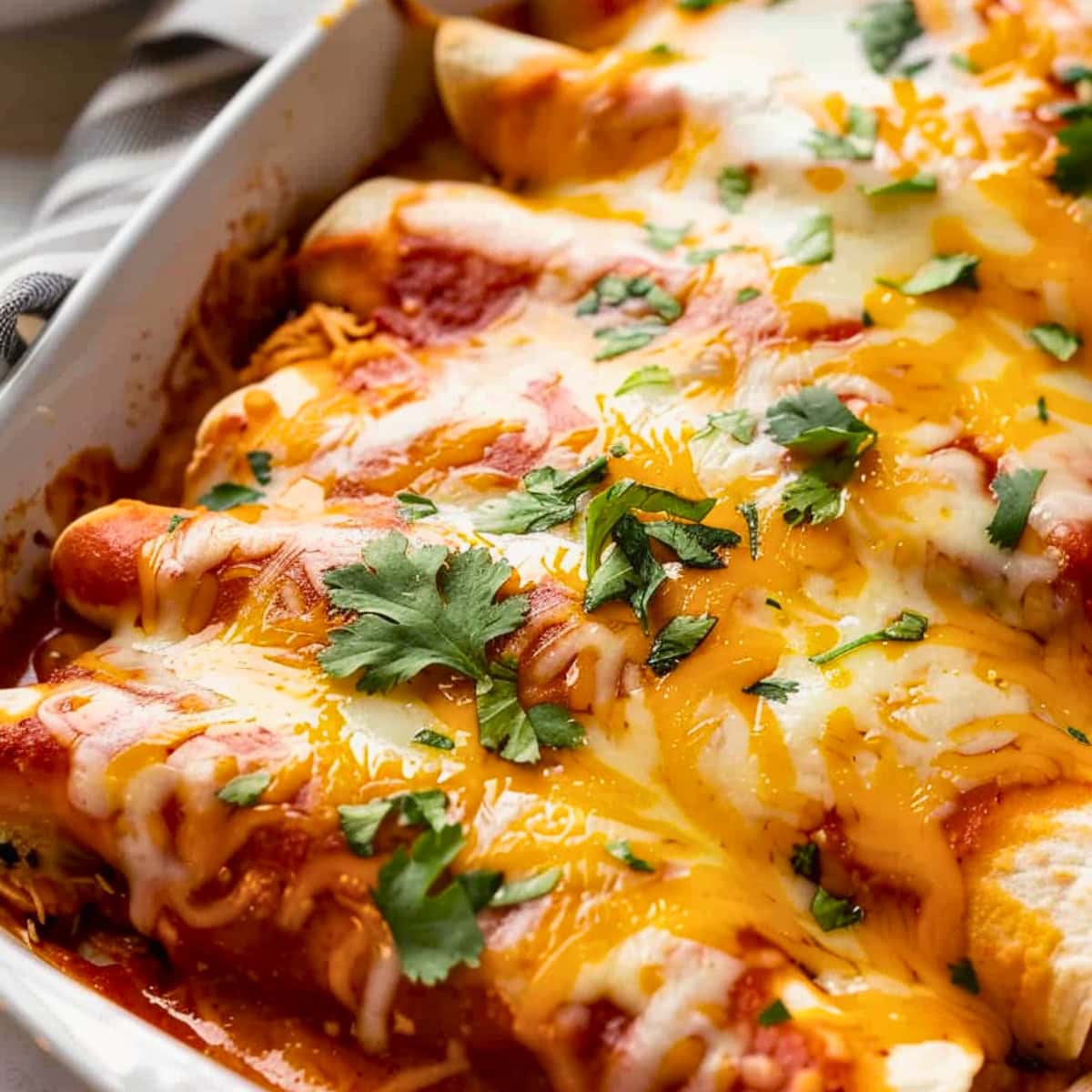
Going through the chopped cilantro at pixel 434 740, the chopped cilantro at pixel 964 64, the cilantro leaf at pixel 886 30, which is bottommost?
the chopped cilantro at pixel 434 740

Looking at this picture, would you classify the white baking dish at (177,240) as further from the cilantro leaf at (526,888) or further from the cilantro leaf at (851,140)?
the cilantro leaf at (851,140)

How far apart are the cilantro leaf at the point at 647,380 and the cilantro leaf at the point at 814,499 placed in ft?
1.03

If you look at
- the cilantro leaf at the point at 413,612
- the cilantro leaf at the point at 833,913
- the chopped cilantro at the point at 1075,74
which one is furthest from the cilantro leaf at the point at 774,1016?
the chopped cilantro at the point at 1075,74

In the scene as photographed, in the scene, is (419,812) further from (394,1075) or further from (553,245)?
(553,245)

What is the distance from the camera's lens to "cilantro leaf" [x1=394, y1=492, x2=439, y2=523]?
7.68ft

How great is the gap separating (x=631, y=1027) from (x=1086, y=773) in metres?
0.76

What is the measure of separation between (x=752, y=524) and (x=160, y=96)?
1.86 metres

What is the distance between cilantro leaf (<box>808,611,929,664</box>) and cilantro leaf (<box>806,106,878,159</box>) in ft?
3.30

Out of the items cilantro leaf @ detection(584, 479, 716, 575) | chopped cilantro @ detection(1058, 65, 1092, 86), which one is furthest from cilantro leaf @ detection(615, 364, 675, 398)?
chopped cilantro @ detection(1058, 65, 1092, 86)

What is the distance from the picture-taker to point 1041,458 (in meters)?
2.28

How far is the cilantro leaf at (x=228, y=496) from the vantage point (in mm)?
2525

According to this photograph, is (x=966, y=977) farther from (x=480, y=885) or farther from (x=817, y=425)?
(x=817, y=425)

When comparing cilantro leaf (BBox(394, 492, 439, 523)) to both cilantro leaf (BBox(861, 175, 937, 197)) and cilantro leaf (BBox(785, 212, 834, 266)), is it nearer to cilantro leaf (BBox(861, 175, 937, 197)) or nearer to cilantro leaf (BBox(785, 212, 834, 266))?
cilantro leaf (BBox(785, 212, 834, 266))

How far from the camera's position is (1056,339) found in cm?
246
